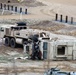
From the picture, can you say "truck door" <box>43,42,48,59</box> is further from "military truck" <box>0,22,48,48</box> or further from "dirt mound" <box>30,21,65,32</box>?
"dirt mound" <box>30,21,65,32</box>

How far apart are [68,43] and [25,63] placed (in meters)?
3.28

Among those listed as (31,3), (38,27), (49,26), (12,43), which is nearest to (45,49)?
(12,43)

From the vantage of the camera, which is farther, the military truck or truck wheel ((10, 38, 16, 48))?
truck wheel ((10, 38, 16, 48))

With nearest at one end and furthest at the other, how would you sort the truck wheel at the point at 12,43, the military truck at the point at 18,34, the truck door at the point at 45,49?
the truck door at the point at 45,49
the military truck at the point at 18,34
the truck wheel at the point at 12,43

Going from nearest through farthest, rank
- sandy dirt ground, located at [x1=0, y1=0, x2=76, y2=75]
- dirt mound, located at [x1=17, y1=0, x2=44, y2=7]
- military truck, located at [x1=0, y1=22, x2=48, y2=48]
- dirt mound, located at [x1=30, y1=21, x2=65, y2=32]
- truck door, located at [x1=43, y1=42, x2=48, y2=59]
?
sandy dirt ground, located at [x1=0, y1=0, x2=76, y2=75], truck door, located at [x1=43, y1=42, x2=48, y2=59], military truck, located at [x1=0, y1=22, x2=48, y2=48], dirt mound, located at [x1=30, y1=21, x2=65, y2=32], dirt mound, located at [x1=17, y1=0, x2=44, y2=7]

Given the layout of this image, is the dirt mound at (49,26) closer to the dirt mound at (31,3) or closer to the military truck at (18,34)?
the military truck at (18,34)

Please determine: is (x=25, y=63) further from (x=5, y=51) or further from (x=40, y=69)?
(x=5, y=51)

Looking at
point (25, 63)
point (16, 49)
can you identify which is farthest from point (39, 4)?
point (25, 63)

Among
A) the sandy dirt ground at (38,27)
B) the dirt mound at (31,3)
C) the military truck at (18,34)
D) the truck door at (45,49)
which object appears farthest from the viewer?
the dirt mound at (31,3)

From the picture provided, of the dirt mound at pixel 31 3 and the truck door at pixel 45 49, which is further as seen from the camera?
the dirt mound at pixel 31 3

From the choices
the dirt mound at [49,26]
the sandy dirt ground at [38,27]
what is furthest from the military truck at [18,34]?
the dirt mound at [49,26]

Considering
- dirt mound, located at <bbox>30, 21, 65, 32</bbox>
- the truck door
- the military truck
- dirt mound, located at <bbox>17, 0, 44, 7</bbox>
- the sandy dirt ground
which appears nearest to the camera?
the sandy dirt ground

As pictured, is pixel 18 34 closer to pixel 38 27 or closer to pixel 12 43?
pixel 12 43

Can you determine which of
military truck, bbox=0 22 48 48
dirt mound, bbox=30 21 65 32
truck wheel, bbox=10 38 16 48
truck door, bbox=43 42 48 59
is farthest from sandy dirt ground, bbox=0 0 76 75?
truck door, bbox=43 42 48 59
